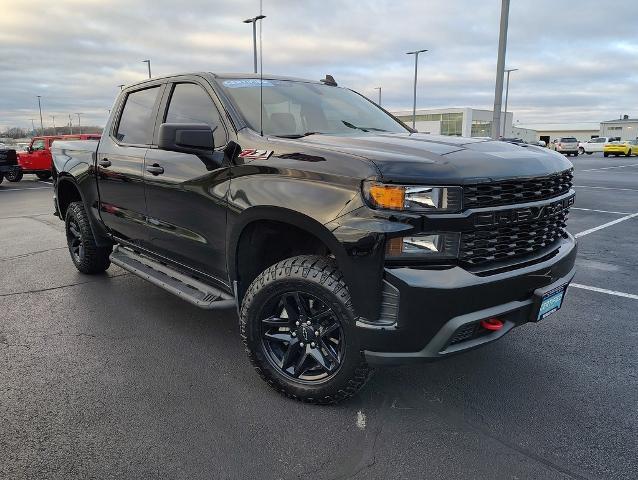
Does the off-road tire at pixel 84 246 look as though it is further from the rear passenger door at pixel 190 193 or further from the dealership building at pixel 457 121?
the dealership building at pixel 457 121

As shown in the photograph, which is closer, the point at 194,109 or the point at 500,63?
the point at 194,109

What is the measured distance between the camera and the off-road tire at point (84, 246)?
533 cm

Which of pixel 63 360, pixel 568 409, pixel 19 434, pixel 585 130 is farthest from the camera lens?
pixel 585 130

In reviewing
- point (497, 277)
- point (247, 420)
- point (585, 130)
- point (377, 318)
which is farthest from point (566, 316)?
point (585, 130)

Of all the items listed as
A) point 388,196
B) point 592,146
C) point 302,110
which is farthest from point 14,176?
point 592,146

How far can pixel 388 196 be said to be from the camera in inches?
96.6

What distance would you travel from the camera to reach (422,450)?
8.48 ft

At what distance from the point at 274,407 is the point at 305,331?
0.48 metres

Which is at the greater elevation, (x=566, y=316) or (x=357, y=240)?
(x=357, y=240)

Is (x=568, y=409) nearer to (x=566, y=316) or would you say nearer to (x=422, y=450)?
(x=422, y=450)

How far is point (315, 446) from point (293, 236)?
4.04 ft

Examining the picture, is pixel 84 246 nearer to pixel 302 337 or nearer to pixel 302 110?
pixel 302 110

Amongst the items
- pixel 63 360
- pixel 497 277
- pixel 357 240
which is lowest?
pixel 63 360

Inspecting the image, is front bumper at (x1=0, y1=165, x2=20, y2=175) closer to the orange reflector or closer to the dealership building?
the orange reflector
